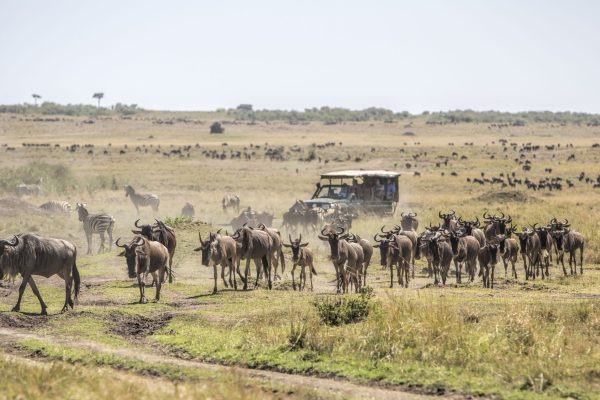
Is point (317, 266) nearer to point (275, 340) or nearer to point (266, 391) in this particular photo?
point (275, 340)

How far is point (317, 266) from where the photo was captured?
102 feet

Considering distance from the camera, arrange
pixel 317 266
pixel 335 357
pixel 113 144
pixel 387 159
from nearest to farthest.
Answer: pixel 335 357, pixel 317 266, pixel 387 159, pixel 113 144

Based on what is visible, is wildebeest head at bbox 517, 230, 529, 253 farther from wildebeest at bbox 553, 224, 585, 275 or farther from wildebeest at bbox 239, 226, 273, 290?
wildebeest at bbox 239, 226, 273, 290

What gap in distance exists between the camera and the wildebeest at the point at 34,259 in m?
19.2

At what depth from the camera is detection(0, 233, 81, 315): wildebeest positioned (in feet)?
62.8

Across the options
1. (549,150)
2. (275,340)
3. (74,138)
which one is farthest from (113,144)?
(275,340)

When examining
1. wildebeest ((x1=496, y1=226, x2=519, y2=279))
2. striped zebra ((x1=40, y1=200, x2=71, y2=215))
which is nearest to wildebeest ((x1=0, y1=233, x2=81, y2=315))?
wildebeest ((x1=496, y1=226, x2=519, y2=279))

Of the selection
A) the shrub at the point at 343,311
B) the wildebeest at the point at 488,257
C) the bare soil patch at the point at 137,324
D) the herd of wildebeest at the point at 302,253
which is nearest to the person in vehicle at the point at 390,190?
the herd of wildebeest at the point at 302,253

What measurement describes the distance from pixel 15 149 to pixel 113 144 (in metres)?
17.7

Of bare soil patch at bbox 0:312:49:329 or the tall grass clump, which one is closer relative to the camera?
bare soil patch at bbox 0:312:49:329

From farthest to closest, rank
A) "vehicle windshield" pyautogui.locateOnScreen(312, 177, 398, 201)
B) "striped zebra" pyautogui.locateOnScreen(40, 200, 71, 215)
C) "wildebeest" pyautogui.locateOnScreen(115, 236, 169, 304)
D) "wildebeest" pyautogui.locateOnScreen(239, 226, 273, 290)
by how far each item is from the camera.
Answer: "striped zebra" pyautogui.locateOnScreen(40, 200, 71, 215) < "vehicle windshield" pyautogui.locateOnScreen(312, 177, 398, 201) < "wildebeest" pyautogui.locateOnScreen(239, 226, 273, 290) < "wildebeest" pyautogui.locateOnScreen(115, 236, 169, 304)

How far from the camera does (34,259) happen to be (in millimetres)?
19391

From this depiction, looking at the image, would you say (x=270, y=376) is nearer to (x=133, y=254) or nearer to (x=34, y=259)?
(x=34, y=259)

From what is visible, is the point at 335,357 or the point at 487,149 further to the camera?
the point at 487,149
